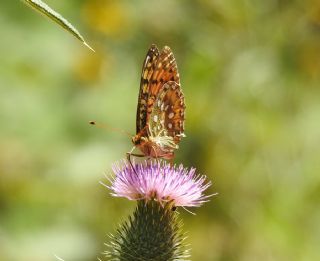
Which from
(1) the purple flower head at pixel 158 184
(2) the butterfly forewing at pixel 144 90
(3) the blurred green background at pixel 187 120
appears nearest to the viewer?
(1) the purple flower head at pixel 158 184

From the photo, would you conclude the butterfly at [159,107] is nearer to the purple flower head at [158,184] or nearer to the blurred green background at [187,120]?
the purple flower head at [158,184]

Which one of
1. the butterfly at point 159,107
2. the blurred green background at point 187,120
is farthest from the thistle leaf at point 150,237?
the blurred green background at point 187,120

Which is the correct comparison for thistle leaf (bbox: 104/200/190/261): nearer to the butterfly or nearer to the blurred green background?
the butterfly

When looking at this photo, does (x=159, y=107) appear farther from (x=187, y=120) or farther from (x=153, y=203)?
(x=187, y=120)

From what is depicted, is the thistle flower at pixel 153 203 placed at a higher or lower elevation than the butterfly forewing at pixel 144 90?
lower

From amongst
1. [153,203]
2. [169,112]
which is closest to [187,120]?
[169,112]

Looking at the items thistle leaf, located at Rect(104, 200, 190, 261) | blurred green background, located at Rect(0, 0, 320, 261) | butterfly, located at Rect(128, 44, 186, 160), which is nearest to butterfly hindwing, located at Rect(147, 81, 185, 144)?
butterfly, located at Rect(128, 44, 186, 160)
